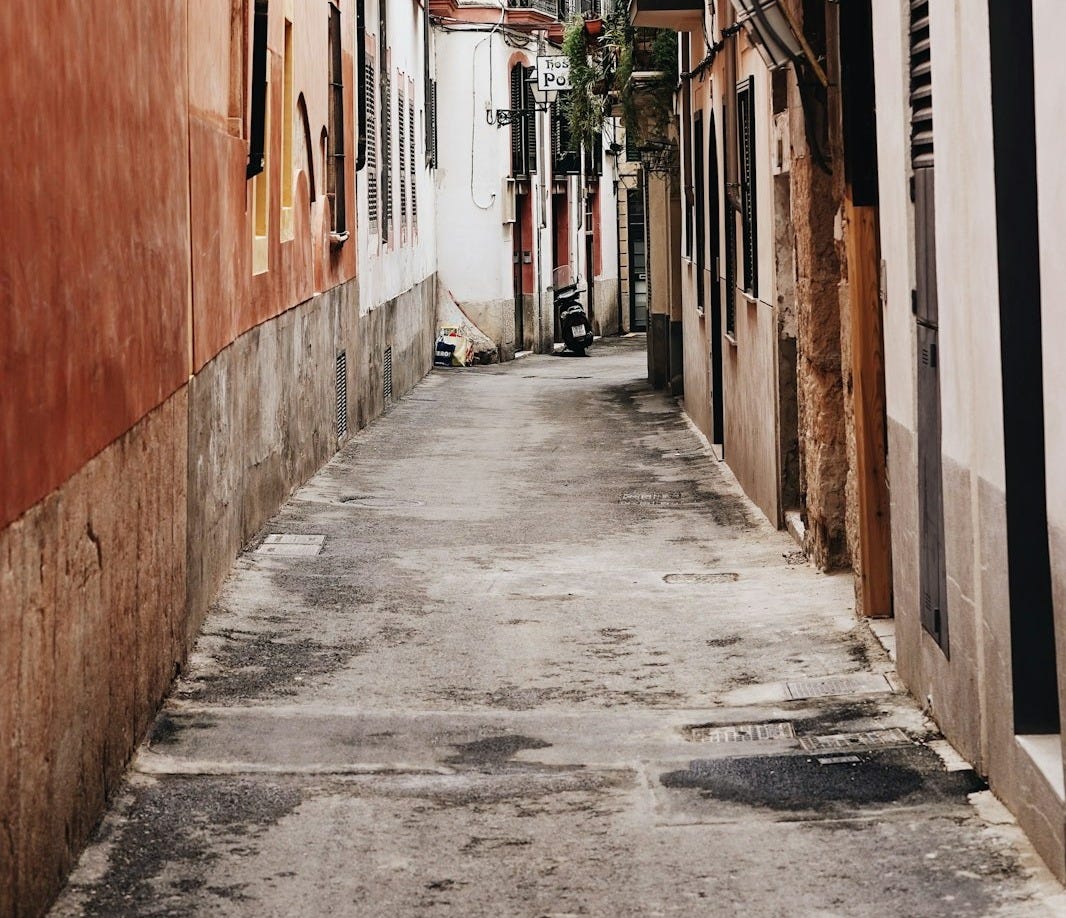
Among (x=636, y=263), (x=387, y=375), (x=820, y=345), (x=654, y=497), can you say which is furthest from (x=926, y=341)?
(x=636, y=263)

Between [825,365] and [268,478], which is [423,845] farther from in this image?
[268,478]

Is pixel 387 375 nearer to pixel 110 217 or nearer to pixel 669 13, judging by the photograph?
pixel 669 13

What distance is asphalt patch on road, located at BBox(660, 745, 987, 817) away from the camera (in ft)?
19.0

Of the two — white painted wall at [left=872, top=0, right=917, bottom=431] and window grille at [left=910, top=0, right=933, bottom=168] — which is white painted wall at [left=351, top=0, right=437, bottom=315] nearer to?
white painted wall at [left=872, top=0, right=917, bottom=431]

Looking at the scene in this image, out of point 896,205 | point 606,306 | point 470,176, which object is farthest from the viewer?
point 606,306

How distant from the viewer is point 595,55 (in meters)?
25.1

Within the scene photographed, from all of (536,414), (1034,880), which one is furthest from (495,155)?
(1034,880)

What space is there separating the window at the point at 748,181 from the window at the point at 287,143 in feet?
11.4

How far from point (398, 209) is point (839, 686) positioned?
61.2 ft

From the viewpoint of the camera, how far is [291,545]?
458 inches

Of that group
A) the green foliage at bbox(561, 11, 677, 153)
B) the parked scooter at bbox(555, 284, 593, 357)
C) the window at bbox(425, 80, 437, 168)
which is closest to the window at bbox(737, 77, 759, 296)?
the green foliage at bbox(561, 11, 677, 153)

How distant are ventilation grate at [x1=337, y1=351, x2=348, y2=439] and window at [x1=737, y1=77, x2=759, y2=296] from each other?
5.36m

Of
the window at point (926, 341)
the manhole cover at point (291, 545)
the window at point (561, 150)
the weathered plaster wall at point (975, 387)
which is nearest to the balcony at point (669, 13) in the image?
the manhole cover at point (291, 545)

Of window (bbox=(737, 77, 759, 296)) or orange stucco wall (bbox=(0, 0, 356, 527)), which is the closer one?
orange stucco wall (bbox=(0, 0, 356, 527))
